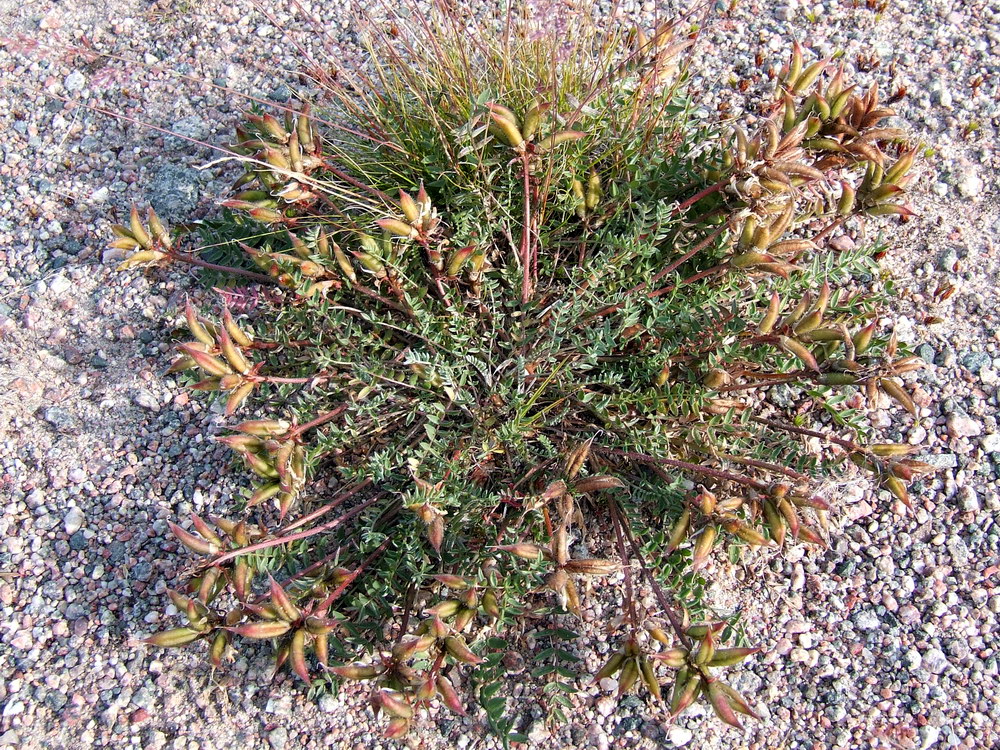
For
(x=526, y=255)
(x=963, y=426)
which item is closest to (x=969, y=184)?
(x=963, y=426)

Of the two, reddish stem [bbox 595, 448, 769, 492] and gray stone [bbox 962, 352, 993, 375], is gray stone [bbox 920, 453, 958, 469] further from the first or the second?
reddish stem [bbox 595, 448, 769, 492]

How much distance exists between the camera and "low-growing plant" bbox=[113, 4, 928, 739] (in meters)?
2.40

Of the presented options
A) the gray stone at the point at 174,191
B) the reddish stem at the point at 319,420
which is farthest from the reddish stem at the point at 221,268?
the reddish stem at the point at 319,420

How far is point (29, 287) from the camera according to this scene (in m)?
3.49

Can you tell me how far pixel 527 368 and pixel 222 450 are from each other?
1241 millimetres

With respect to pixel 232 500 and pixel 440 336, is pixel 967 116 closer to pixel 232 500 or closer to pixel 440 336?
pixel 440 336

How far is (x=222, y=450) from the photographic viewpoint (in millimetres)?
3172

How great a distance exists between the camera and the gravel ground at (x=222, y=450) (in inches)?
105

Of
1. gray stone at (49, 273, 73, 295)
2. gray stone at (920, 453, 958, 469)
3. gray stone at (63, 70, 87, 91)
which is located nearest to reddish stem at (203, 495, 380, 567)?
gray stone at (49, 273, 73, 295)

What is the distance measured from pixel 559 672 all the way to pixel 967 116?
304cm

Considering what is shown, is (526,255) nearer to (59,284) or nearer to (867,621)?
(867,621)

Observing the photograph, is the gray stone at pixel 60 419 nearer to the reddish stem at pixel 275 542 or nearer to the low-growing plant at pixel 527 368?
the low-growing plant at pixel 527 368

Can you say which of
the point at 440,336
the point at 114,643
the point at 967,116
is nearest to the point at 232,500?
the point at 114,643

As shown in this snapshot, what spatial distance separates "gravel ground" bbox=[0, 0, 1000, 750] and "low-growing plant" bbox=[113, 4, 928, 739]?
0.18m
